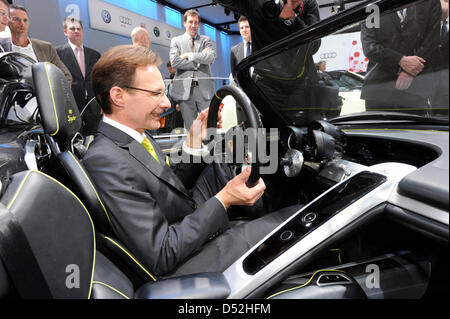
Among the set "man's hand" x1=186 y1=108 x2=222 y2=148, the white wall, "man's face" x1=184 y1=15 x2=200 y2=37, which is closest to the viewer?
"man's hand" x1=186 y1=108 x2=222 y2=148

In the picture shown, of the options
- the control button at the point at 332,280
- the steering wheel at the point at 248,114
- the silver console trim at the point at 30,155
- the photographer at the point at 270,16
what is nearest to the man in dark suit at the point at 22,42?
the silver console trim at the point at 30,155

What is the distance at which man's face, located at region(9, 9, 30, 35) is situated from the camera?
3.50 meters

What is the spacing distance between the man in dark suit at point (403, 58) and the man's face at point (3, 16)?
382 centimetres

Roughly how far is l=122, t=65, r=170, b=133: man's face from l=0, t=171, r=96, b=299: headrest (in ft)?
1.59

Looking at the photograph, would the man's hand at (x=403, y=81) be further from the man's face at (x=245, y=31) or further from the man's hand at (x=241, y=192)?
the man's face at (x=245, y=31)

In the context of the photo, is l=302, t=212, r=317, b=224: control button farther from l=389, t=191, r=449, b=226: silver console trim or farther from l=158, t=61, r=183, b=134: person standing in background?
l=158, t=61, r=183, b=134: person standing in background

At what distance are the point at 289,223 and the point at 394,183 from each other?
0.36m

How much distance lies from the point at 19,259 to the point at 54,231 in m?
0.12

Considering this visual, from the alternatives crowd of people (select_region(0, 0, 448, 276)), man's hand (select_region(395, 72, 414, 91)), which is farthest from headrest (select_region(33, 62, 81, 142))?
man's hand (select_region(395, 72, 414, 91))

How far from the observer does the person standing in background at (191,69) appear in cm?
437

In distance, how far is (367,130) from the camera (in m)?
1.41

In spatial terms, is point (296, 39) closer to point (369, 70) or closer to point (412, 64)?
point (369, 70)
